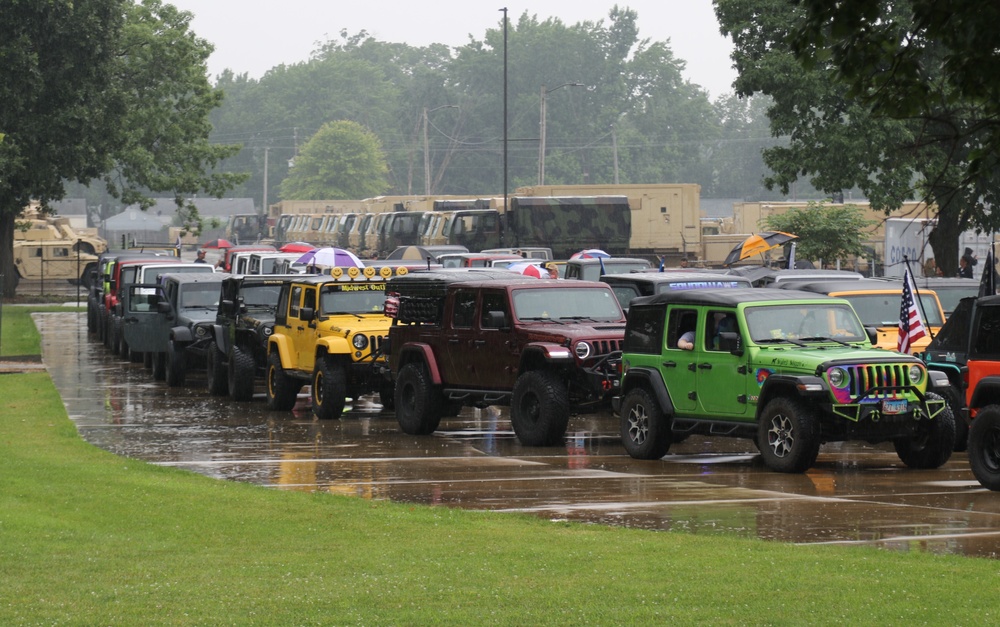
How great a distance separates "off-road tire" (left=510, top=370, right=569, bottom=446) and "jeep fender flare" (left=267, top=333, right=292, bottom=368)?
16.9 feet

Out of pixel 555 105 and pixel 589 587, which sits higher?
pixel 555 105

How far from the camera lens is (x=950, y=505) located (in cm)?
1275

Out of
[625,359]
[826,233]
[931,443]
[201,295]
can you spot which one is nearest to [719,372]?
[625,359]

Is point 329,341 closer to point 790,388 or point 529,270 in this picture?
point 529,270

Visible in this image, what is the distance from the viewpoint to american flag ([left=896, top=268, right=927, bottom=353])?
18219mm

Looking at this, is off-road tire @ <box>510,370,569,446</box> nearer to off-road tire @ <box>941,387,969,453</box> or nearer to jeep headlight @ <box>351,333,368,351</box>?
jeep headlight @ <box>351,333,368,351</box>

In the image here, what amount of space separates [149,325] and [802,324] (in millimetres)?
15735

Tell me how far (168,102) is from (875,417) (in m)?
50.1

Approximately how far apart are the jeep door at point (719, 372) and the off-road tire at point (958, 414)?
1.90 meters

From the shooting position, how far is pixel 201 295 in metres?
A: 27.9

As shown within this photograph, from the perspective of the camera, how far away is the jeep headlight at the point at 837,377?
14.4 meters

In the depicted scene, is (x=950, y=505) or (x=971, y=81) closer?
(x=971, y=81)

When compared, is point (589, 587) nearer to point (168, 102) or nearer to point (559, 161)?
point (168, 102)

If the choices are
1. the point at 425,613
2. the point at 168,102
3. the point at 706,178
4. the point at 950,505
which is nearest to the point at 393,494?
the point at 950,505
